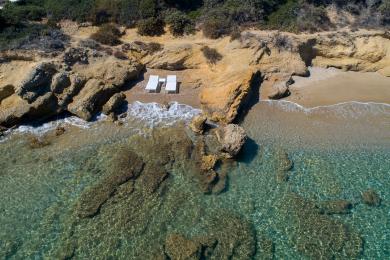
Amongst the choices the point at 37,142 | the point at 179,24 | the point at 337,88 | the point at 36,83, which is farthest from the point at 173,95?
the point at 337,88

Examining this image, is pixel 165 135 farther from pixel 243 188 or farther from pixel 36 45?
pixel 36 45

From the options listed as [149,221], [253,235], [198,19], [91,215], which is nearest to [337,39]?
[198,19]

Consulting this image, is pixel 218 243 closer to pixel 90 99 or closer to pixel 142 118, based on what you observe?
pixel 142 118

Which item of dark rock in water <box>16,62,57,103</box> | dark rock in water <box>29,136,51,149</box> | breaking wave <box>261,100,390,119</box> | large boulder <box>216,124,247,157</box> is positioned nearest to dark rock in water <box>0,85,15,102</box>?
dark rock in water <box>16,62,57,103</box>

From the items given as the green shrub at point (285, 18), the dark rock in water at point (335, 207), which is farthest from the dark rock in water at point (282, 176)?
the green shrub at point (285, 18)

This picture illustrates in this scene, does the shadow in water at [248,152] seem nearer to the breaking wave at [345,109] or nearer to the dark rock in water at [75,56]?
the breaking wave at [345,109]

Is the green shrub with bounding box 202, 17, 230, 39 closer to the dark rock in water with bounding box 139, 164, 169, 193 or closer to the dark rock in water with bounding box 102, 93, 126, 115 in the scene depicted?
the dark rock in water with bounding box 102, 93, 126, 115
